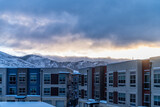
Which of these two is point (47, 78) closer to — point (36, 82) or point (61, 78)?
point (36, 82)

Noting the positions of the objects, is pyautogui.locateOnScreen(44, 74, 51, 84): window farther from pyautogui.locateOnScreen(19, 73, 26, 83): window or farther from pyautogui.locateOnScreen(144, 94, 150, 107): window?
pyautogui.locateOnScreen(144, 94, 150, 107): window

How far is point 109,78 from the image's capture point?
37.6 meters

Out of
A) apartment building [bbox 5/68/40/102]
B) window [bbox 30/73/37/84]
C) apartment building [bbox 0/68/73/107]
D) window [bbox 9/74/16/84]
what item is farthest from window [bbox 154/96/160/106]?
window [bbox 9/74/16/84]

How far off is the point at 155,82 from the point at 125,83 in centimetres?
654

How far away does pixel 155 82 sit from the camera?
2656 cm

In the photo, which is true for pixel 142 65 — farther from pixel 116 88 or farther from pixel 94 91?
pixel 94 91

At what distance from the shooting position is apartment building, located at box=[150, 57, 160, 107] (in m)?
26.2

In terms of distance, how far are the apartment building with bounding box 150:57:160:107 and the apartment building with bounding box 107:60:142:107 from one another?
8.60 feet

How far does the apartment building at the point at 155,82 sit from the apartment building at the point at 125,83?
2.62 meters

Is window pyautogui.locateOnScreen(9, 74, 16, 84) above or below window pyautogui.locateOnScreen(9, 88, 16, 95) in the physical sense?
above

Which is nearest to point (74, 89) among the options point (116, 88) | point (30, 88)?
point (30, 88)

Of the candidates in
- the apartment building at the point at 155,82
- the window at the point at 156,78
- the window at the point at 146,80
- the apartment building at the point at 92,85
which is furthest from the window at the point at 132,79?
the apartment building at the point at 92,85

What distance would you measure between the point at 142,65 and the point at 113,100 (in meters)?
9.00

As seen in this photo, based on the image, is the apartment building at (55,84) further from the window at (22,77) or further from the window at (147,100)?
the window at (147,100)
